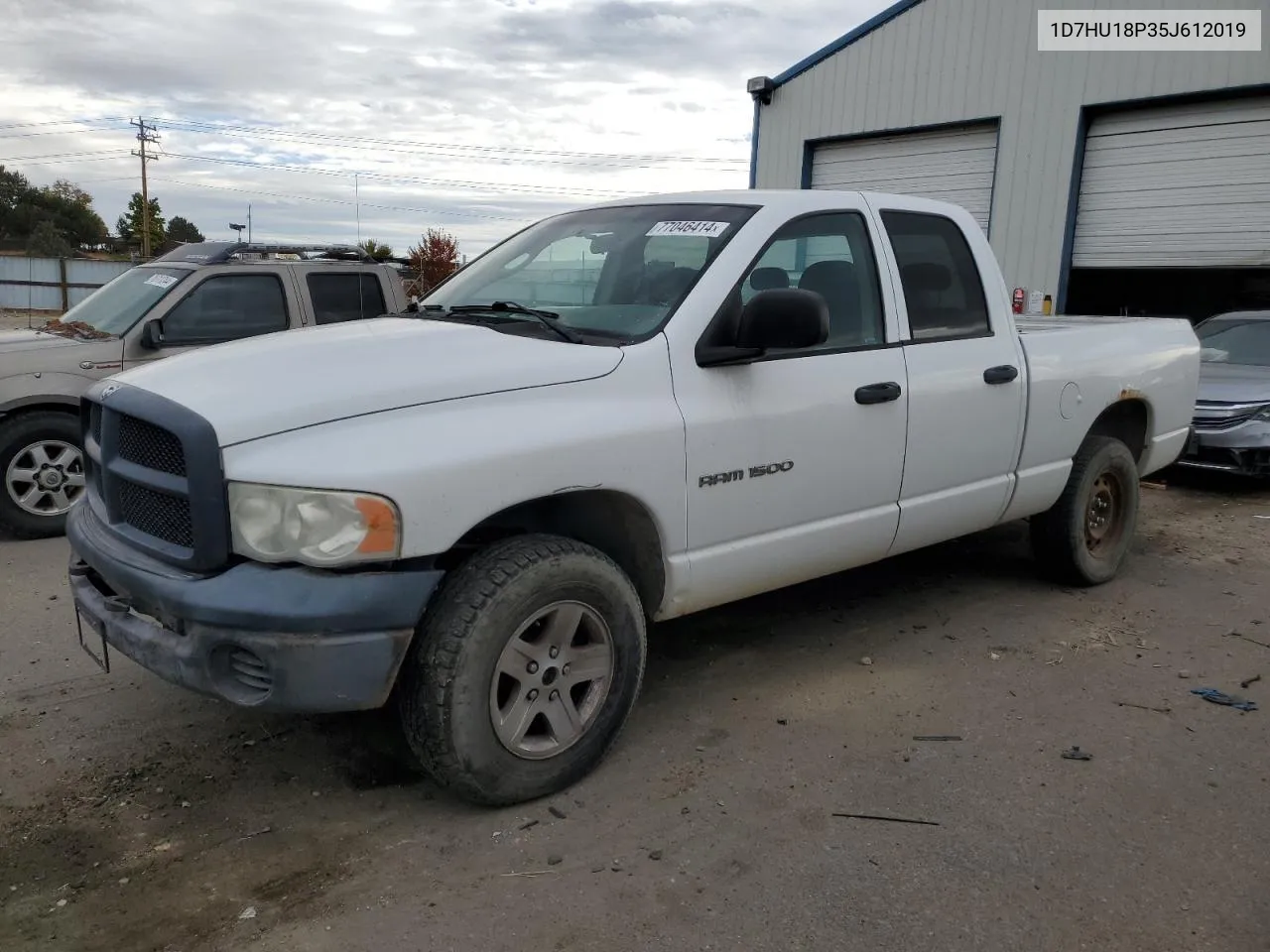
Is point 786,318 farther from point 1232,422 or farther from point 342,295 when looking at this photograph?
point 1232,422

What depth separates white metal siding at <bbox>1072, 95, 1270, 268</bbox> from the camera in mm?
11992

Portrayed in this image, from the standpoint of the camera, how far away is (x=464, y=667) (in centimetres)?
295

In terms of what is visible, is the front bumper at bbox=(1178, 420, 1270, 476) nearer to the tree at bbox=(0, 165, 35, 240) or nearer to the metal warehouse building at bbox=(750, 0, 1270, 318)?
the metal warehouse building at bbox=(750, 0, 1270, 318)

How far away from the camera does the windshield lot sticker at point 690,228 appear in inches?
153

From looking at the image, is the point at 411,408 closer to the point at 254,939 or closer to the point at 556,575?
the point at 556,575

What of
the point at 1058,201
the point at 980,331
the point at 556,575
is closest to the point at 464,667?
the point at 556,575

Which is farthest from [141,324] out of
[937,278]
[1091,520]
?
[1091,520]

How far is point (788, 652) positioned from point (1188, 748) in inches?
63.2

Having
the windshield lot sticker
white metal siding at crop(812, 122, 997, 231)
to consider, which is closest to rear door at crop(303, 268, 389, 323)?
the windshield lot sticker

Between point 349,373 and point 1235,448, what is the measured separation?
25.7 feet

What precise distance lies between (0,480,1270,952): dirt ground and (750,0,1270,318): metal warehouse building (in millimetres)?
9438

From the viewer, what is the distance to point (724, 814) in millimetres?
3238

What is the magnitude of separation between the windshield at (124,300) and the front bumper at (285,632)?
485 centimetres

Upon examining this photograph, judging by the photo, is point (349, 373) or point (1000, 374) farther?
point (1000, 374)
